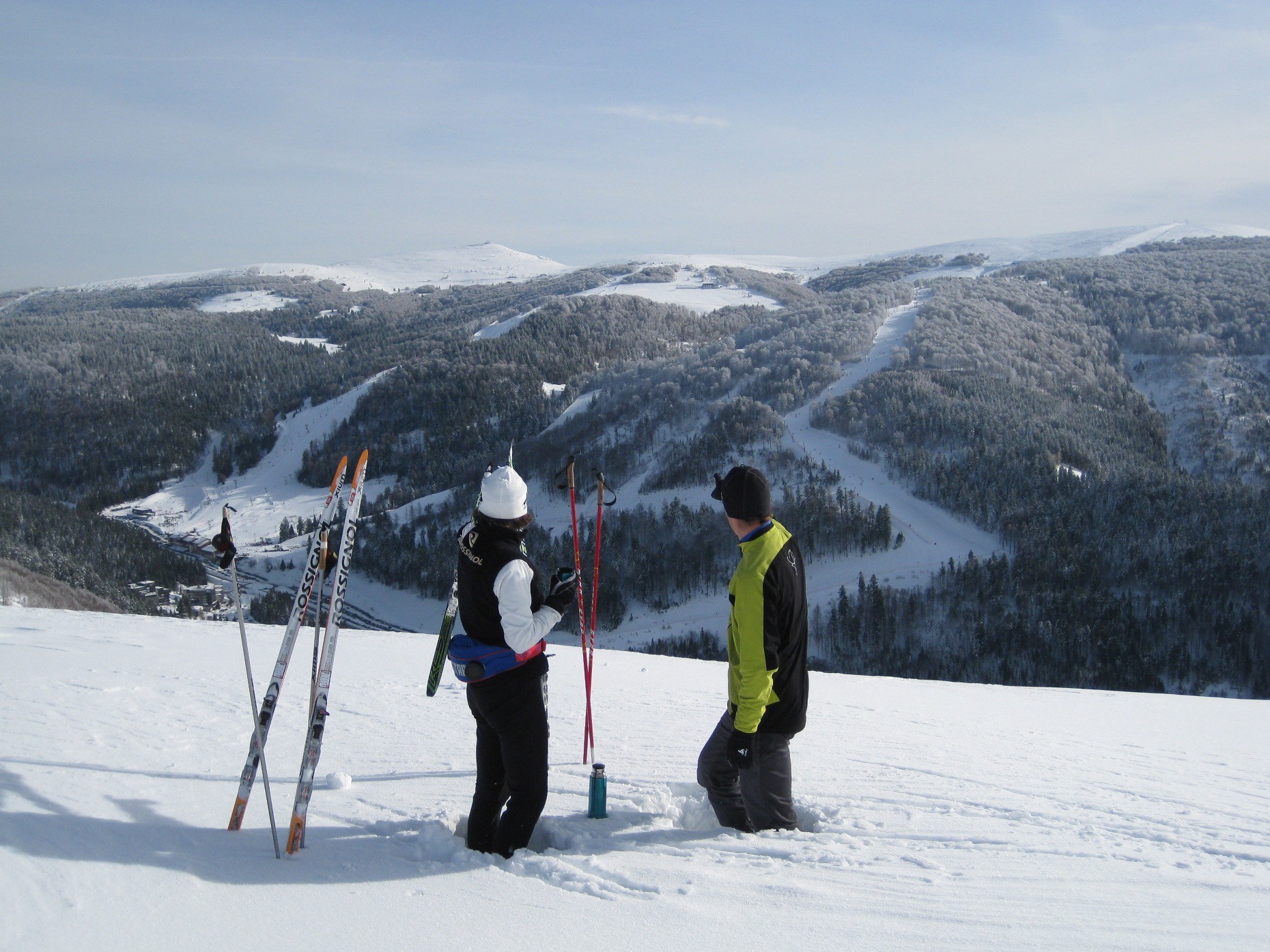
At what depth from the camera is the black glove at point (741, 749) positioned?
425 cm

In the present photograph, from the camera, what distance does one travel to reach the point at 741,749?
428cm

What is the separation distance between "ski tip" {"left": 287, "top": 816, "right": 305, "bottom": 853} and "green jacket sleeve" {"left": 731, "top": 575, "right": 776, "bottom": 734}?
223cm

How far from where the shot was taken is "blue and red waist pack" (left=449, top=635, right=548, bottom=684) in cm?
396

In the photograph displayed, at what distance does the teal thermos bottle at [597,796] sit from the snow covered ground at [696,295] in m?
160

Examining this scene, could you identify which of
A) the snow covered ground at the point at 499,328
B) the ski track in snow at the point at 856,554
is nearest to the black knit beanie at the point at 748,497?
the ski track in snow at the point at 856,554

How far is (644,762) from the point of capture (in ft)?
19.6

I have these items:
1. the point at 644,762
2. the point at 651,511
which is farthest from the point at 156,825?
the point at 651,511

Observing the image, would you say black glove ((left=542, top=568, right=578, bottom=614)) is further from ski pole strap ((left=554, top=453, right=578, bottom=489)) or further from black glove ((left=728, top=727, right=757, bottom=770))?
ski pole strap ((left=554, top=453, right=578, bottom=489))

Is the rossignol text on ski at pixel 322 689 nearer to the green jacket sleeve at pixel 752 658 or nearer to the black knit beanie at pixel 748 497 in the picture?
the black knit beanie at pixel 748 497

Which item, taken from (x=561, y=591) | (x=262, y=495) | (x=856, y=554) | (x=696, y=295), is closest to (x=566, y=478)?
(x=561, y=591)

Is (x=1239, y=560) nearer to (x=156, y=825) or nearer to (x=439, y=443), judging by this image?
(x=156, y=825)

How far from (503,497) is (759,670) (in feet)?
5.19

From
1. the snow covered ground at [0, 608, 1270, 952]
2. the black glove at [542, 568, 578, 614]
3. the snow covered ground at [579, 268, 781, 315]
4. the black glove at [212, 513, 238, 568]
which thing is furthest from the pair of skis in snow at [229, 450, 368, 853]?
the snow covered ground at [579, 268, 781, 315]

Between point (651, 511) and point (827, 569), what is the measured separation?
15538 millimetres
